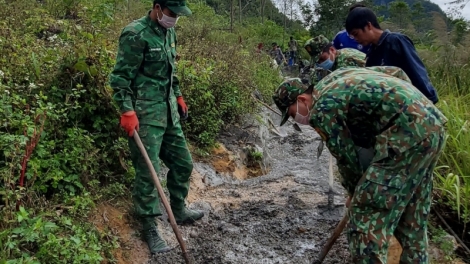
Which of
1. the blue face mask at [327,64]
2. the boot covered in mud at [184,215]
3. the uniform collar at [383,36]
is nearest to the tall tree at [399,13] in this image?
the blue face mask at [327,64]

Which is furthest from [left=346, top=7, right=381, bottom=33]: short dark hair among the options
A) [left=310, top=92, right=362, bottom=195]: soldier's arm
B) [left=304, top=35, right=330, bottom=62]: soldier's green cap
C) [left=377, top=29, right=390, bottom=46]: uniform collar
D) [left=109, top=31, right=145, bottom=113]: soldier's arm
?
[left=109, top=31, right=145, bottom=113]: soldier's arm

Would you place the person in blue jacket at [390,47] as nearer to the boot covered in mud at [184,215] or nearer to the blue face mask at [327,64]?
the blue face mask at [327,64]

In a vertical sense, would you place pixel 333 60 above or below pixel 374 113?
below

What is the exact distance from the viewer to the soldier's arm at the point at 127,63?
3.23 meters

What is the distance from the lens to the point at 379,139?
7.24 feet

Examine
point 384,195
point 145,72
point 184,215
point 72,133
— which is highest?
point 384,195

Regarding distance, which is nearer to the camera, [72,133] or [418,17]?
[72,133]

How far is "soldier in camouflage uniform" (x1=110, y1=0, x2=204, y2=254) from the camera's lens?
3258 millimetres

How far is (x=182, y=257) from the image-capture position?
10.9 ft

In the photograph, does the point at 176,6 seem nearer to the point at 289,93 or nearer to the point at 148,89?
the point at 148,89

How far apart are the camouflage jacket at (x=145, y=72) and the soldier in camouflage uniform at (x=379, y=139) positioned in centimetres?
145

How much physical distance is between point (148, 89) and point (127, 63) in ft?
0.83

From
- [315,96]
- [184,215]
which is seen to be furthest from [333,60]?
[184,215]

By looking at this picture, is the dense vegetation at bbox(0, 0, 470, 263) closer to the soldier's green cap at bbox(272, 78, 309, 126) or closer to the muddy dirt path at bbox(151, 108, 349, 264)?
the muddy dirt path at bbox(151, 108, 349, 264)
